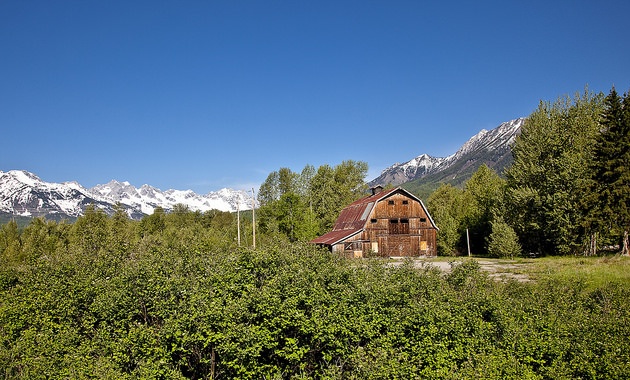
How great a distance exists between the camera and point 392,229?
46.3 meters

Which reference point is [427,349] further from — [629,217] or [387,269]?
[629,217]

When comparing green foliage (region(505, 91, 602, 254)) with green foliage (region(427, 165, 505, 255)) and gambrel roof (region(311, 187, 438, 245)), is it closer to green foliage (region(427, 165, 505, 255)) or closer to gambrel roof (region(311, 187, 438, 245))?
green foliage (region(427, 165, 505, 255))

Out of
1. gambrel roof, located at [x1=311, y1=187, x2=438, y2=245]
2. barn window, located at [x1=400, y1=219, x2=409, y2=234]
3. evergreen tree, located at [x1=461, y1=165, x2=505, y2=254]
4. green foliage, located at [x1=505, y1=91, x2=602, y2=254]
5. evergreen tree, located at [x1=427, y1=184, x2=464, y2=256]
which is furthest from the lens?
evergreen tree, located at [x1=461, y1=165, x2=505, y2=254]

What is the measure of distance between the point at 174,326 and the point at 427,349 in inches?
271

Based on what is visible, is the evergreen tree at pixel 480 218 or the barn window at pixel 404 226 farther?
the evergreen tree at pixel 480 218

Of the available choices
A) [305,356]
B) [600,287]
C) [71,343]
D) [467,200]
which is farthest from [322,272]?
[467,200]

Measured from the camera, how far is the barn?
45.4 m

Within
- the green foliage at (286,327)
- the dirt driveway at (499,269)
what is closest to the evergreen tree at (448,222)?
the dirt driveway at (499,269)

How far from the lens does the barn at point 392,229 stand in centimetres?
4541

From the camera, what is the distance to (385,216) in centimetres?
4631

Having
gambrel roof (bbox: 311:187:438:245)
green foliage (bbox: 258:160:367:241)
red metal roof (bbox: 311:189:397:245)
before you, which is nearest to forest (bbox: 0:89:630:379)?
gambrel roof (bbox: 311:187:438:245)

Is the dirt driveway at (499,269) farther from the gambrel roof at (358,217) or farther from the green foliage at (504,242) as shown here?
the gambrel roof at (358,217)

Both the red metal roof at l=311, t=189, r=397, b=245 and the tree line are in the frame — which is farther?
the red metal roof at l=311, t=189, r=397, b=245

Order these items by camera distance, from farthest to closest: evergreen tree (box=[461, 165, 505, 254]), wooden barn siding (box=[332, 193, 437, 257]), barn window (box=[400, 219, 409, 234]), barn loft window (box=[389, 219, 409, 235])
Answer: evergreen tree (box=[461, 165, 505, 254]) → barn window (box=[400, 219, 409, 234]) → barn loft window (box=[389, 219, 409, 235]) → wooden barn siding (box=[332, 193, 437, 257])
